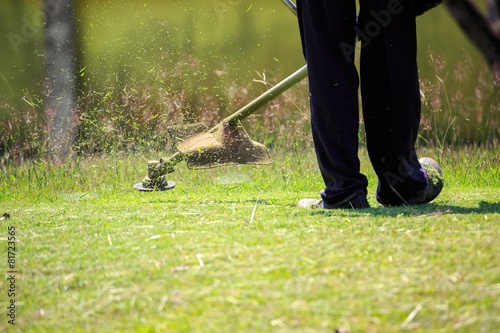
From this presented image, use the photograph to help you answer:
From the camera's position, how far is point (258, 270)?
5.56ft

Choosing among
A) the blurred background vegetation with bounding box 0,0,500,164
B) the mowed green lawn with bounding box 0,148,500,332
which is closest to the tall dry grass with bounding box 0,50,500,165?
the blurred background vegetation with bounding box 0,0,500,164

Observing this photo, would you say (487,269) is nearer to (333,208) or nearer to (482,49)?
(482,49)

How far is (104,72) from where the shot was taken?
15.7 feet

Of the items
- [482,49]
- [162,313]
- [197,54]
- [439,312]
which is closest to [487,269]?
[439,312]

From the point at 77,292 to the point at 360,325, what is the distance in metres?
0.66

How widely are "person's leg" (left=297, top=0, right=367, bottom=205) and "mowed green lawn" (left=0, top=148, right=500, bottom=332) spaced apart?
205mm

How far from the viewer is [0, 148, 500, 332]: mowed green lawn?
143 centimetres

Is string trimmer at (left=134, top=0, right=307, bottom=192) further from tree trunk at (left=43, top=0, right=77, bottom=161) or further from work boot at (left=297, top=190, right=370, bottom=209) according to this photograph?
tree trunk at (left=43, top=0, right=77, bottom=161)

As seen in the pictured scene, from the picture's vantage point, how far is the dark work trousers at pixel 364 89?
103 inches
